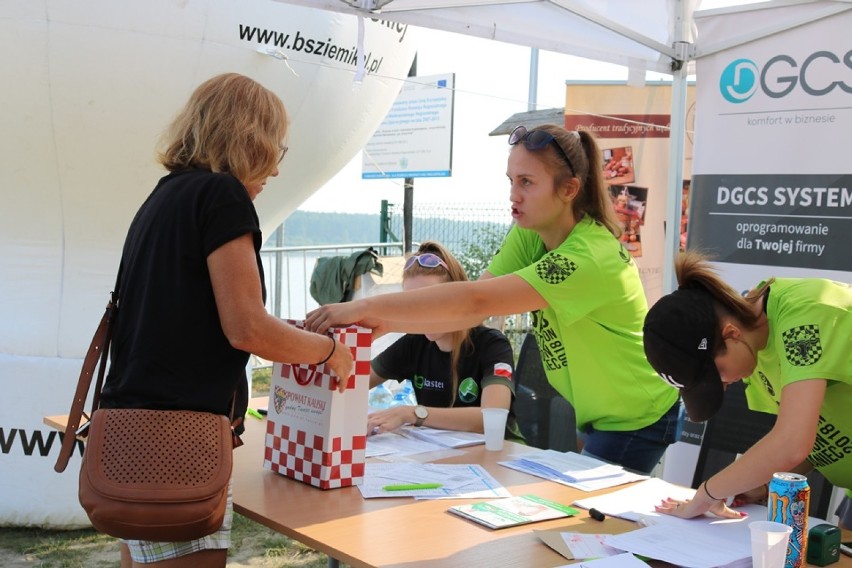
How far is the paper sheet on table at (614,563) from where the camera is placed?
5.74 ft

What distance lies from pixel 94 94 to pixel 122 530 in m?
3.30

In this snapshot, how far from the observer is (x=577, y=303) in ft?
8.55


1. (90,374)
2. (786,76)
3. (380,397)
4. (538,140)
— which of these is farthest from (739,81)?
(90,374)

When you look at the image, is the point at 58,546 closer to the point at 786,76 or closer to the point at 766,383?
the point at 766,383

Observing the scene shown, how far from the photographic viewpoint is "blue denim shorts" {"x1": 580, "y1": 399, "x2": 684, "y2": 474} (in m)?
2.78

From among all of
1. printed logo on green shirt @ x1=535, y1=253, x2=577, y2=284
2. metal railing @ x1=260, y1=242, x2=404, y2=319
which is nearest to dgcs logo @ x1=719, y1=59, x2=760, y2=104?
printed logo on green shirt @ x1=535, y1=253, x2=577, y2=284

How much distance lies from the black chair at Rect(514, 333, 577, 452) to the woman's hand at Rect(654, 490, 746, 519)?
1.29 meters

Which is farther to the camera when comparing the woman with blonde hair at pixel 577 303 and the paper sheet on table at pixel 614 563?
the woman with blonde hair at pixel 577 303

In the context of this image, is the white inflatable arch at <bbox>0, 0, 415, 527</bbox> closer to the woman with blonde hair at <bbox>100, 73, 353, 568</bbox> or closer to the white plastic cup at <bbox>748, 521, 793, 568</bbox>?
the woman with blonde hair at <bbox>100, 73, 353, 568</bbox>

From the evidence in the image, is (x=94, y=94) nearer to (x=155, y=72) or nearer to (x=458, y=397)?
(x=155, y=72)

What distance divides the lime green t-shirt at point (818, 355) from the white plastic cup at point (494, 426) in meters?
0.82

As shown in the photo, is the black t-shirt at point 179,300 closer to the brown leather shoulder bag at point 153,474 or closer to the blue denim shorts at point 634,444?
the brown leather shoulder bag at point 153,474

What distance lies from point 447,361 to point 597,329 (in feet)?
2.83

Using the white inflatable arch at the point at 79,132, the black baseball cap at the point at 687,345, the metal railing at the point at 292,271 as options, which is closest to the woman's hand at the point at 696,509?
the black baseball cap at the point at 687,345
